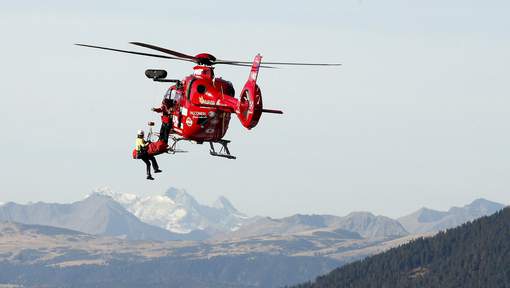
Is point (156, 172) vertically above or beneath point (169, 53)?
beneath

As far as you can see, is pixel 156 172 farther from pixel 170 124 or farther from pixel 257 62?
pixel 257 62

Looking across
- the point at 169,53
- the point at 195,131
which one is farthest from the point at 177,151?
the point at 169,53

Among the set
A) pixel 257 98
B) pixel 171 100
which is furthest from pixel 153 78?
pixel 257 98

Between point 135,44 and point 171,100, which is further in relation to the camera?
point 171,100

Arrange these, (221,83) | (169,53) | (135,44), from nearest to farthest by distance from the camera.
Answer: (135,44) < (169,53) < (221,83)

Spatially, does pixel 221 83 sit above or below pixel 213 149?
above

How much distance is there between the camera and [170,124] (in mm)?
76750

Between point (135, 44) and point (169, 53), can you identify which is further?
point (169, 53)

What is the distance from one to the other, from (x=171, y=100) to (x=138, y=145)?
4.87 meters

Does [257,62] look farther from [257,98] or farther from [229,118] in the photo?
[229,118]

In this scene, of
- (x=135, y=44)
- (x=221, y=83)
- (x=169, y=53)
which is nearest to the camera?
(x=135, y=44)

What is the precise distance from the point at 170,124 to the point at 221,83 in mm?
4754

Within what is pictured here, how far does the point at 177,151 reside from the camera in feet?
240

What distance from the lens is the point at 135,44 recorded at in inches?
2542
